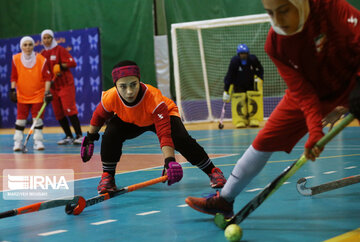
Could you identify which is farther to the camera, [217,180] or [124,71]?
[217,180]

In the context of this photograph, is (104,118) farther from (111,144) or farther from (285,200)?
(285,200)

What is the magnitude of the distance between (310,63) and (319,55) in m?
0.06

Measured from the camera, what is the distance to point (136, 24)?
14.3 meters

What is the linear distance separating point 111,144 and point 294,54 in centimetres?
215

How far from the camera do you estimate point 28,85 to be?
28.2 ft

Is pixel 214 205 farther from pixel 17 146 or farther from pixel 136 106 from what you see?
pixel 17 146

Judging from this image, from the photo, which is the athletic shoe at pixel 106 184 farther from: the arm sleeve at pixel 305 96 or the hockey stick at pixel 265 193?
the arm sleeve at pixel 305 96

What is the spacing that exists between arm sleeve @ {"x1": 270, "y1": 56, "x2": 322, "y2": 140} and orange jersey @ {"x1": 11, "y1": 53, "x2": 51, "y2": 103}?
Result: 634cm

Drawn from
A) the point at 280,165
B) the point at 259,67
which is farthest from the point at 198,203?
the point at 259,67

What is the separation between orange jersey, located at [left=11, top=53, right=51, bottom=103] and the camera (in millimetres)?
8602

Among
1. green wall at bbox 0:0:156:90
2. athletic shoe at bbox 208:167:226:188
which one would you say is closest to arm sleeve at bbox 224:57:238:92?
green wall at bbox 0:0:156:90

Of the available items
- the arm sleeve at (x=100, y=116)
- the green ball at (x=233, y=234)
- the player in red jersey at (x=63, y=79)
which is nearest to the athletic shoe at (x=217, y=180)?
the arm sleeve at (x=100, y=116)

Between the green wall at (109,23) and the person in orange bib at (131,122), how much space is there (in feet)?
31.3

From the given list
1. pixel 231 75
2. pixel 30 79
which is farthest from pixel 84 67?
pixel 30 79
